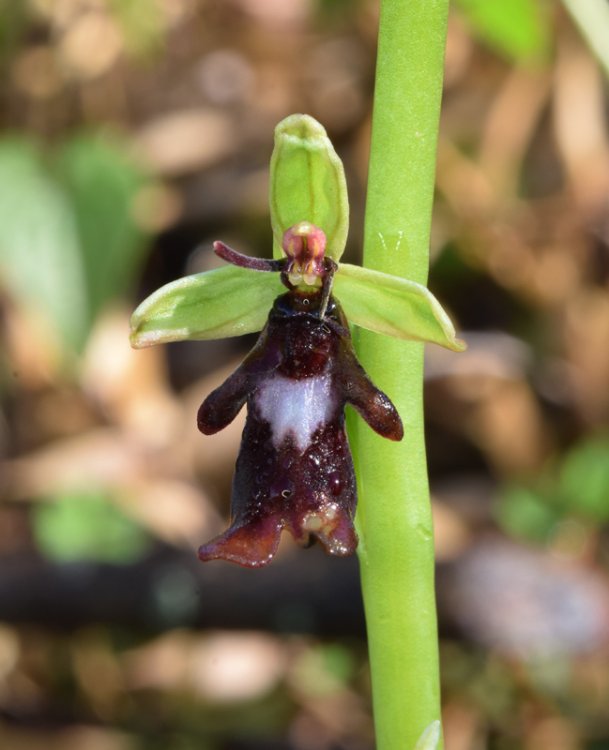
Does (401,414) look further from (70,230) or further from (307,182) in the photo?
(70,230)

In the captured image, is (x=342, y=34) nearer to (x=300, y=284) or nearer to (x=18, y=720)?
(x=18, y=720)

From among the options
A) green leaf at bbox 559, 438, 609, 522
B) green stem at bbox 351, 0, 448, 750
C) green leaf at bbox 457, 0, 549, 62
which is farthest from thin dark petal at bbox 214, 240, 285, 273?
green leaf at bbox 559, 438, 609, 522

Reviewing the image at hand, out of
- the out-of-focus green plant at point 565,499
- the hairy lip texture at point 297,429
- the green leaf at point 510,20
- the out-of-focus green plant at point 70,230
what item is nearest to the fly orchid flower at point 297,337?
the hairy lip texture at point 297,429

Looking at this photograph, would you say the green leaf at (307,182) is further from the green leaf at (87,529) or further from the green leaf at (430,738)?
the green leaf at (87,529)

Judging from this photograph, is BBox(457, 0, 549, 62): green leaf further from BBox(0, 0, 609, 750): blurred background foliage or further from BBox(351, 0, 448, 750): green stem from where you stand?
BBox(351, 0, 448, 750): green stem

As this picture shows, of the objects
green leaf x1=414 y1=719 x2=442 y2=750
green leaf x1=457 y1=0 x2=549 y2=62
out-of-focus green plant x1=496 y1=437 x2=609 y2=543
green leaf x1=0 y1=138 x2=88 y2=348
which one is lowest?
out-of-focus green plant x1=496 y1=437 x2=609 y2=543

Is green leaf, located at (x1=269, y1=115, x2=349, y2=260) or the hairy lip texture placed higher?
green leaf, located at (x1=269, y1=115, x2=349, y2=260)

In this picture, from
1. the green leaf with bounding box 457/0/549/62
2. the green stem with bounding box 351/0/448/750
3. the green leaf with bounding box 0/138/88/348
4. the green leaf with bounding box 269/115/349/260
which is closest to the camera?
the green stem with bounding box 351/0/448/750

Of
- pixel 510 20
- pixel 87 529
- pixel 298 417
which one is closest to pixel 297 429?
pixel 298 417
